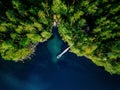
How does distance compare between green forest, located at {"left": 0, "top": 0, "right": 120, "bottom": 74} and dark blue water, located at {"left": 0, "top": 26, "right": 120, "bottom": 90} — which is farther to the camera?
dark blue water, located at {"left": 0, "top": 26, "right": 120, "bottom": 90}

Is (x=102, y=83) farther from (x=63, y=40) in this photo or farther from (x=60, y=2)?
(x=60, y=2)

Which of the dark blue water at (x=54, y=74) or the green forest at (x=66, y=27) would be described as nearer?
the green forest at (x=66, y=27)

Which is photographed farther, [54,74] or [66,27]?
[54,74]

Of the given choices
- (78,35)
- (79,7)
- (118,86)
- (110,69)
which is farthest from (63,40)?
(118,86)
